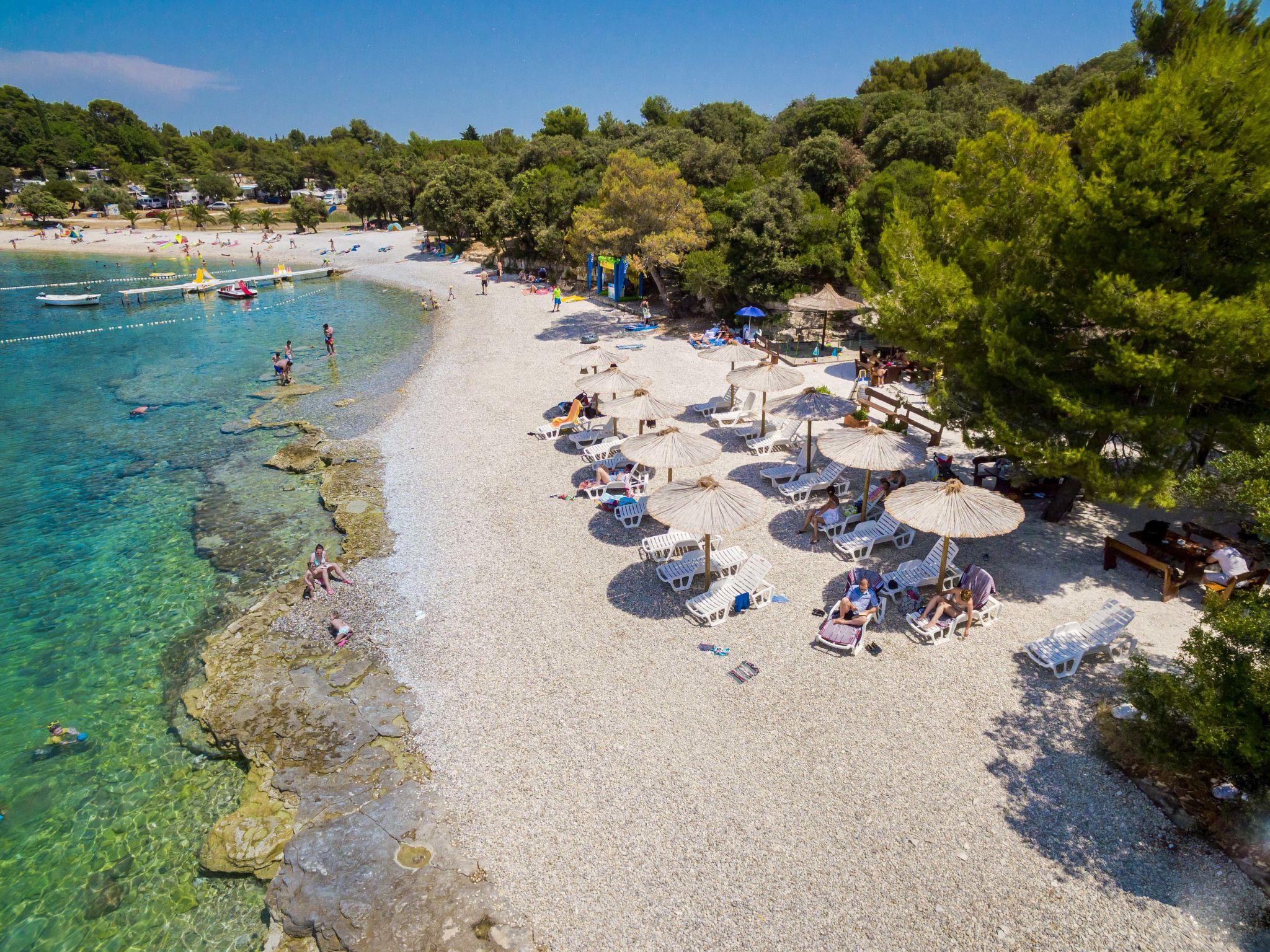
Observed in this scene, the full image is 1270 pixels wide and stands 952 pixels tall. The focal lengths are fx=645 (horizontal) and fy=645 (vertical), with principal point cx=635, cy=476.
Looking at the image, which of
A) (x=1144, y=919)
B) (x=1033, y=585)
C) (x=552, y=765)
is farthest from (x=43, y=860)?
(x=1033, y=585)

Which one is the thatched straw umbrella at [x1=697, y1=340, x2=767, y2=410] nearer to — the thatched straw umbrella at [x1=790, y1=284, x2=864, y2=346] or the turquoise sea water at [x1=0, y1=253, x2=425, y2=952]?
the thatched straw umbrella at [x1=790, y1=284, x2=864, y2=346]

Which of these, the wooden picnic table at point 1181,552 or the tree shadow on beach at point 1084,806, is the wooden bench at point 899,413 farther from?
the tree shadow on beach at point 1084,806

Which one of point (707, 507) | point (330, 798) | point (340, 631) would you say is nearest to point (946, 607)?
point (707, 507)

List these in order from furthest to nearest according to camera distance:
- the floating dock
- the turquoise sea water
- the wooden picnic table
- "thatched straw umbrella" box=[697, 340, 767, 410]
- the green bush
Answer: the floating dock
"thatched straw umbrella" box=[697, 340, 767, 410]
the wooden picnic table
the turquoise sea water
the green bush

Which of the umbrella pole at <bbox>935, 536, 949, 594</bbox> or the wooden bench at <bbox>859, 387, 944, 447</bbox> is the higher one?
the wooden bench at <bbox>859, 387, 944, 447</bbox>

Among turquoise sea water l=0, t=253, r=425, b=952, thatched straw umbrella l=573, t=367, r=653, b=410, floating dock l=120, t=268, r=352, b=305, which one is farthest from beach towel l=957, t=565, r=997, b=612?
floating dock l=120, t=268, r=352, b=305

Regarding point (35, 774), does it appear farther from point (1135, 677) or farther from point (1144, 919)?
point (1135, 677)

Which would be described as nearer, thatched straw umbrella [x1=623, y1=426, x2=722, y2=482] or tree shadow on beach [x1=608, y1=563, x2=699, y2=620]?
tree shadow on beach [x1=608, y1=563, x2=699, y2=620]
